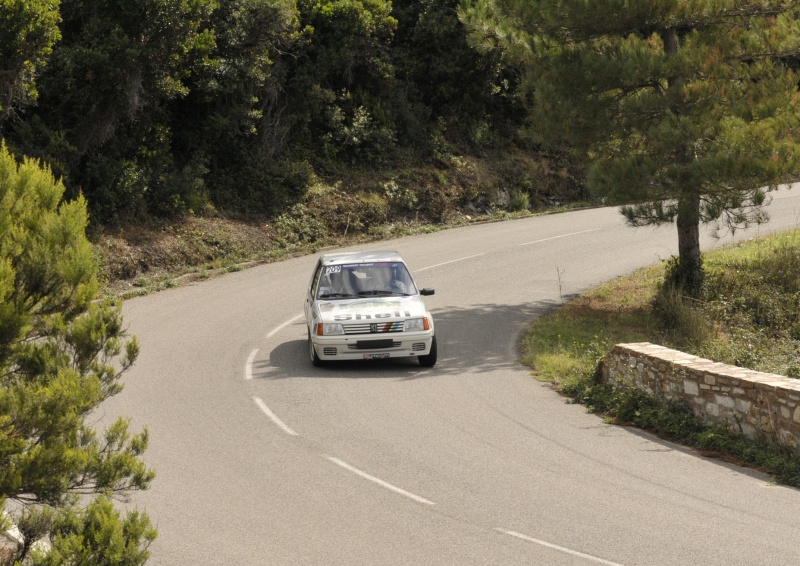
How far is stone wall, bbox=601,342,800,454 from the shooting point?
438 inches

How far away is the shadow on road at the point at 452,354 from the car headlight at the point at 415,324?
0.77m

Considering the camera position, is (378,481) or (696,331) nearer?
(378,481)

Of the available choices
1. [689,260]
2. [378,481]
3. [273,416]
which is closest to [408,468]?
[378,481]

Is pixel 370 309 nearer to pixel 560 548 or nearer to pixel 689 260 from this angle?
pixel 560 548

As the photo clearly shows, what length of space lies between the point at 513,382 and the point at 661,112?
792 cm

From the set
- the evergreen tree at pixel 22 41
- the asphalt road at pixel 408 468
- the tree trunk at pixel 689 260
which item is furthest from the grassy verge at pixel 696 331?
the evergreen tree at pixel 22 41

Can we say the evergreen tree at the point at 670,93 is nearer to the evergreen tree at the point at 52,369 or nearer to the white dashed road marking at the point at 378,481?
the white dashed road marking at the point at 378,481

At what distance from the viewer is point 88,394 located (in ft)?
22.9

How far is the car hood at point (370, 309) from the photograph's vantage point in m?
15.8

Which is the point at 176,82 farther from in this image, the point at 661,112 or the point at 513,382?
the point at 513,382

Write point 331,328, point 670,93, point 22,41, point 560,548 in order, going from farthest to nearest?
point 22,41
point 670,93
point 331,328
point 560,548

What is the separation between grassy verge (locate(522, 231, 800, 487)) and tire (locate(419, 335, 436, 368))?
5.68 feet

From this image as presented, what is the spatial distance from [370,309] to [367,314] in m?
0.19

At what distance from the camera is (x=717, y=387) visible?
12.2 meters
